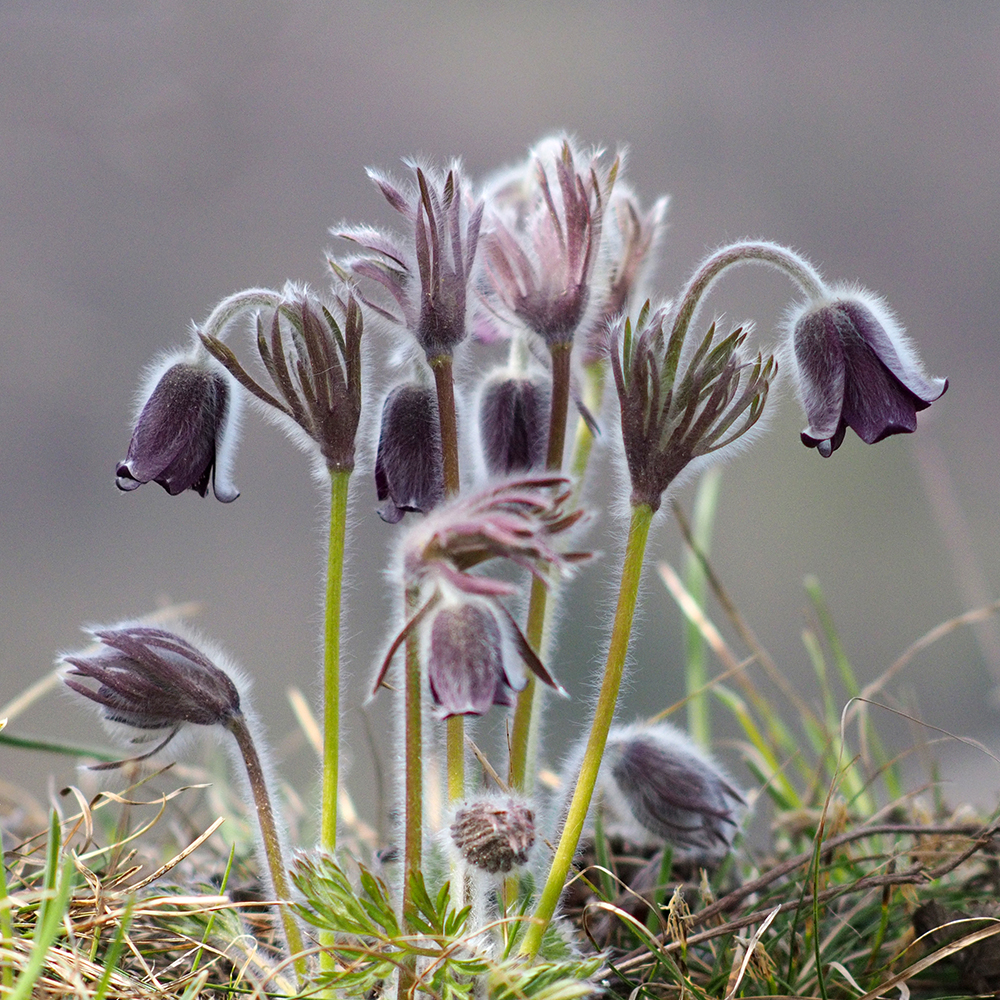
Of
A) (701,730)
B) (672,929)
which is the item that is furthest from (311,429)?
(701,730)

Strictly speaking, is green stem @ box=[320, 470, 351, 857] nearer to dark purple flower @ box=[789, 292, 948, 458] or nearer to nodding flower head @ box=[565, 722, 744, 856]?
nodding flower head @ box=[565, 722, 744, 856]

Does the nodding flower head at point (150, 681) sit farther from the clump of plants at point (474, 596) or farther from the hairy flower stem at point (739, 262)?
the hairy flower stem at point (739, 262)

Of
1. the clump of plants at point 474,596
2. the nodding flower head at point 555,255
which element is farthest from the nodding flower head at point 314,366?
the nodding flower head at point 555,255

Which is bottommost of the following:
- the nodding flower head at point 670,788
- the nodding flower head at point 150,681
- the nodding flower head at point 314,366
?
the nodding flower head at point 670,788

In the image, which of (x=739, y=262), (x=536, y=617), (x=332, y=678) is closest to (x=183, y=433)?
(x=332, y=678)

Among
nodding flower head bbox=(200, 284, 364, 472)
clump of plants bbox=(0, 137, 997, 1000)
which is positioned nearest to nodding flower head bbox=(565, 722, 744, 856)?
clump of plants bbox=(0, 137, 997, 1000)

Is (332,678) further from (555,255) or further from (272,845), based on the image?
(555,255)
